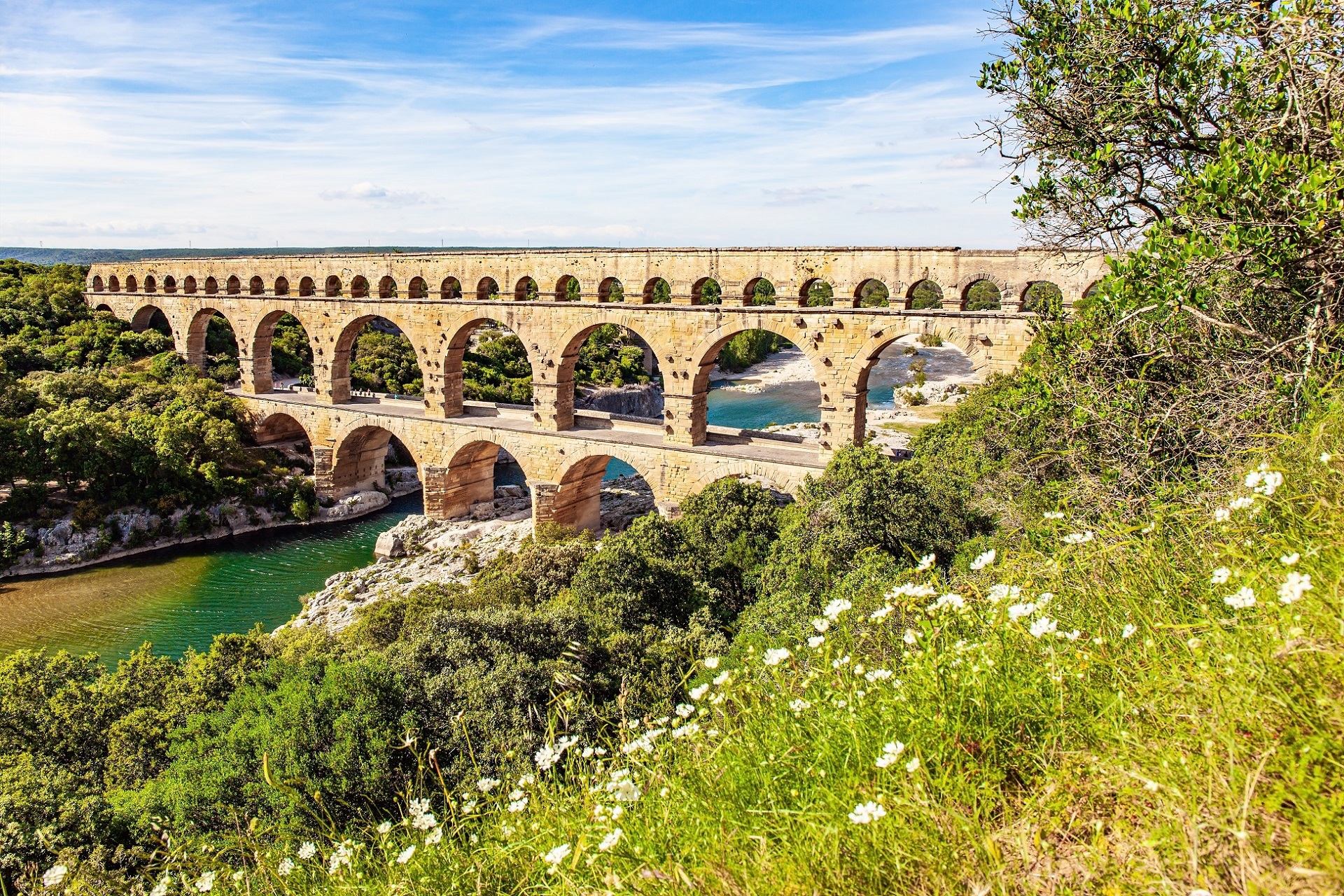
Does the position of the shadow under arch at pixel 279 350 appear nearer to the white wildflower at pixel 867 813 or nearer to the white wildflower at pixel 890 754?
the white wildflower at pixel 890 754

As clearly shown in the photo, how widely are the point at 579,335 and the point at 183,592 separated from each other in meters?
10.5

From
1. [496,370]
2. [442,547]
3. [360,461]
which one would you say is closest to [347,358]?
[360,461]

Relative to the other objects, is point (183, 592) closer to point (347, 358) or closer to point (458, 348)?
point (347, 358)

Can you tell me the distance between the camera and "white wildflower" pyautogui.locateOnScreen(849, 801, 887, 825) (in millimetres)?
2004

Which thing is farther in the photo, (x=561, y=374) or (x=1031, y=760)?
(x=561, y=374)

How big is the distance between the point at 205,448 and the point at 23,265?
29.8 meters

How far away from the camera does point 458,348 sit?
834 inches

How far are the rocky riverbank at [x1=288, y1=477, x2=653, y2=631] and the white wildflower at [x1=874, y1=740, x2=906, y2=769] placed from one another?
14.4 metres

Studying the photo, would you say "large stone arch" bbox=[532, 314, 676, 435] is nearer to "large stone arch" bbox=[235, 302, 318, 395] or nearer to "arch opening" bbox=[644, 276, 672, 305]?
"arch opening" bbox=[644, 276, 672, 305]

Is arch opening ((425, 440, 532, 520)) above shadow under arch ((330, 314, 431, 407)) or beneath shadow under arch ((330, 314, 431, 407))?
beneath

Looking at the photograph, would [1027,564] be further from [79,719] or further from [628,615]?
[79,719]

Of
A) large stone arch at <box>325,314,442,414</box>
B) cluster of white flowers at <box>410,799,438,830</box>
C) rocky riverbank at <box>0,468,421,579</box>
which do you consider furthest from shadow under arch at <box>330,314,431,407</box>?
cluster of white flowers at <box>410,799,438,830</box>

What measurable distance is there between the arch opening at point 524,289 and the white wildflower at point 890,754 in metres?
18.5

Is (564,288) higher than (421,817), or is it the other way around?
(564,288)
